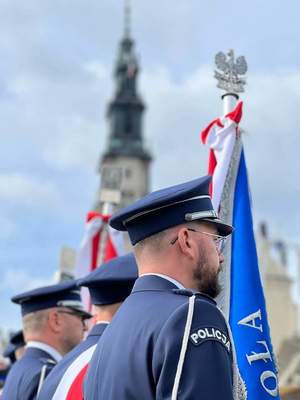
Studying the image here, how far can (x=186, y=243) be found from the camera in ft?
7.60

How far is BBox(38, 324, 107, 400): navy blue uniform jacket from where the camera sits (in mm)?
3402

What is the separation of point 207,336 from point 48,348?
2.47m

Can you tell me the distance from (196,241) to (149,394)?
526mm

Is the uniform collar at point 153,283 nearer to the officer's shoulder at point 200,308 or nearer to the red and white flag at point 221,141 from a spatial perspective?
the officer's shoulder at point 200,308

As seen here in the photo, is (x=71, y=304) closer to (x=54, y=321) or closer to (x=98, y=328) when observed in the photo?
(x=54, y=321)

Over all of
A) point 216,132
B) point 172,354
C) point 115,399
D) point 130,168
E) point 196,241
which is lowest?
point 115,399

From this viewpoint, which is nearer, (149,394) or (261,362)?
(149,394)

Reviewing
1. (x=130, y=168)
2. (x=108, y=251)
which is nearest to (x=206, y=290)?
(x=108, y=251)

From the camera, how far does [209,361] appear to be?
2.01 metres

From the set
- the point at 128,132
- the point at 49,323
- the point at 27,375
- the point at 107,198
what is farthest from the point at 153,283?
the point at 128,132

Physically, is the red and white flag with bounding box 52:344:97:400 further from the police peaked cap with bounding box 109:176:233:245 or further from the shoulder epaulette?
the shoulder epaulette

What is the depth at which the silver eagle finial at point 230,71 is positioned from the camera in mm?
3834

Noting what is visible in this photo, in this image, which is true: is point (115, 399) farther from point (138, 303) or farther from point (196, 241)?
point (196, 241)

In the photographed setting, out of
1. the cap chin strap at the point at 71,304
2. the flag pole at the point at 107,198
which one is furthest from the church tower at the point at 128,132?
the cap chin strap at the point at 71,304
